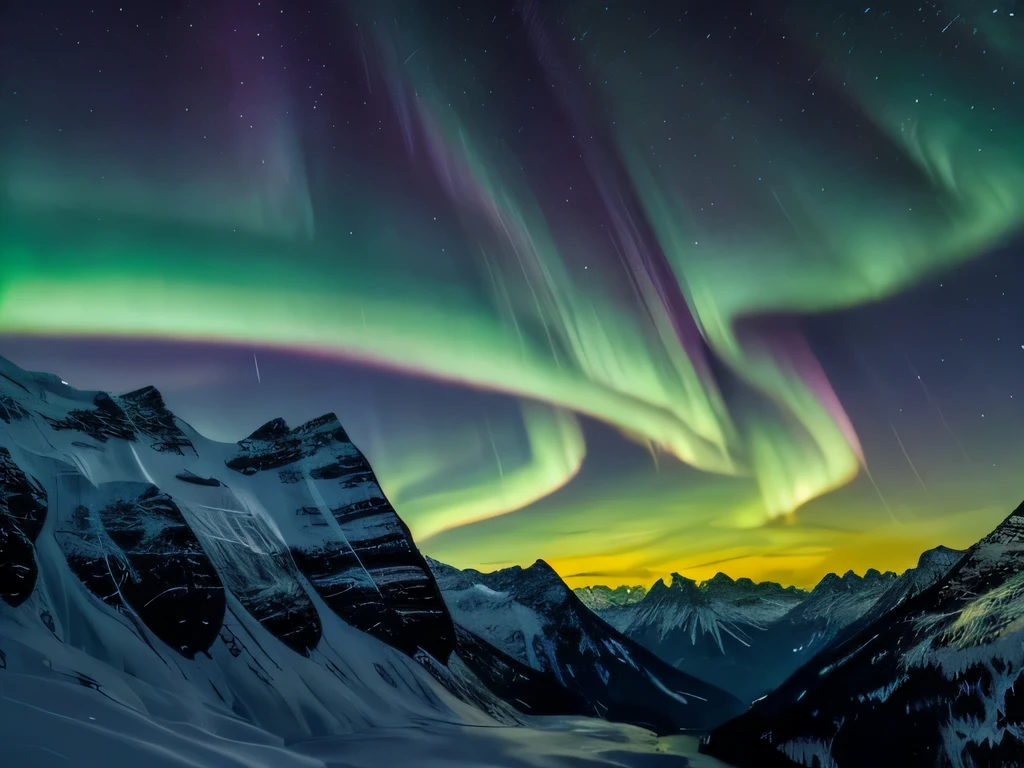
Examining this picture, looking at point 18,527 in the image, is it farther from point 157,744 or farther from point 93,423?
point 93,423

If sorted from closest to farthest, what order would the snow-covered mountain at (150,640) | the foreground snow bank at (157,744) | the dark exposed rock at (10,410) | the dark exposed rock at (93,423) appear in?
the foreground snow bank at (157,744) → the snow-covered mountain at (150,640) → the dark exposed rock at (10,410) → the dark exposed rock at (93,423)

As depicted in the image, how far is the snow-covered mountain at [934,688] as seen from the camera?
95.1 metres

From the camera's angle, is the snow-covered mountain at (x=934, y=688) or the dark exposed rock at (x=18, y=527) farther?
the dark exposed rock at (x=18, y=527)

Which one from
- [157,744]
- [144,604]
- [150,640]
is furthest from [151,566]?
[157,744]

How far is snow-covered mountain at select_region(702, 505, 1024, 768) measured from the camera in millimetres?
95125

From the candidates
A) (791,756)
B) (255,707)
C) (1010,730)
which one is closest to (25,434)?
(255,707)

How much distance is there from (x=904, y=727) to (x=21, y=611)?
5278 inches

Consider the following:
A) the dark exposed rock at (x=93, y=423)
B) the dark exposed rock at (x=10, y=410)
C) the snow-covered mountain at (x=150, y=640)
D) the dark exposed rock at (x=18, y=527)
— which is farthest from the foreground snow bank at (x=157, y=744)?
the dark exposed rock at (x=93, y=423)

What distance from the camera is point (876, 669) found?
4875 inches

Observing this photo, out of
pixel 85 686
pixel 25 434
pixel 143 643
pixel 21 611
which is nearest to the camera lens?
pixel 85 686

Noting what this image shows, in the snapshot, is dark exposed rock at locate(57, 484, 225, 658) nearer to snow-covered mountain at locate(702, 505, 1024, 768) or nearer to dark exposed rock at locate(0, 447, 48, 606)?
dark exposed rock at locate(0, 447, 48, 606)

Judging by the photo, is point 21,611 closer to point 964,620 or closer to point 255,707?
point 255,707

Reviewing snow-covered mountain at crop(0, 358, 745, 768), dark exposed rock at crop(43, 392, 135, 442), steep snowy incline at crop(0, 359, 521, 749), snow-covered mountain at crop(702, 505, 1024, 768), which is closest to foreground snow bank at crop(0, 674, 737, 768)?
snow-covered mountain at crop(0, 358, 745, 768)

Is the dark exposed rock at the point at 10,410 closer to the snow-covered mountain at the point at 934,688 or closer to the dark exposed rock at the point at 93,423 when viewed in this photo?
the dark exposed rock at the point at 93,423
